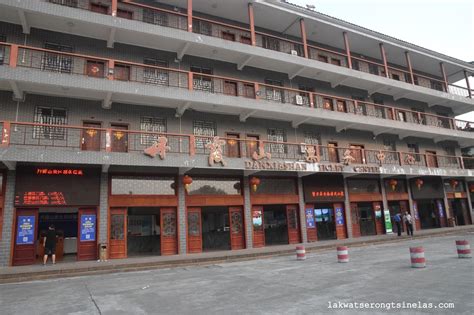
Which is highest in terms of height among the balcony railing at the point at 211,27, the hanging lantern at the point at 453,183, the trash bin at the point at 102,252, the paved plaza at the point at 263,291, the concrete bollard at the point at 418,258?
the balcony railing at the point at 211,27

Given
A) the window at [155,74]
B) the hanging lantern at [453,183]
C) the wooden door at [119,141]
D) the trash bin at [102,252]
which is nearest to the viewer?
the trash bin at [102,252]

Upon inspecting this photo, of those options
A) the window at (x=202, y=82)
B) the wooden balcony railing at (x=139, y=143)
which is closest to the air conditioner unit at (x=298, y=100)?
the wooden balcony railing at (x=139, y=143)

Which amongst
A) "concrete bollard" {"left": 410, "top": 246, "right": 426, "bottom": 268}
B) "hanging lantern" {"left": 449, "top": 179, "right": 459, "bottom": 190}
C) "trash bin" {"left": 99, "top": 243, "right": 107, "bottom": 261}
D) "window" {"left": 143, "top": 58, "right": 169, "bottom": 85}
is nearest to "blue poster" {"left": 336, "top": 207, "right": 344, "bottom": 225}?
"concrete bollard" {"left": 410, "top": 246, "right": 426, "bottom": 268}

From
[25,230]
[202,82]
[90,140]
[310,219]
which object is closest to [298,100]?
[202,82]

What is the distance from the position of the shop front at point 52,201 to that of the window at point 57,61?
475 centimetres

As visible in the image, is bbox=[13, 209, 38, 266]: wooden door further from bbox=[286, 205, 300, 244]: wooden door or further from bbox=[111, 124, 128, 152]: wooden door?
bbox=[286, 205, 300, 244]: wooden door

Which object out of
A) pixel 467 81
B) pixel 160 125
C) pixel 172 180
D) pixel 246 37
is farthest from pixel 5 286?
pixel 467 81

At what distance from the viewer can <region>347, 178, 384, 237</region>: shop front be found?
24016 mm

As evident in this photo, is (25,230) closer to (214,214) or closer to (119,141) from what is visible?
(119,141)

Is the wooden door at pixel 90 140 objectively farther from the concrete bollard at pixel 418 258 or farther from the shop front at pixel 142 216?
the concrete bollard at pixel 418 258

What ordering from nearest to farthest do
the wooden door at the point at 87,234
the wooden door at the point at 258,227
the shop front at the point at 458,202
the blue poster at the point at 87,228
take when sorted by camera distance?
the wooden door at the point at 87,234 → the blue poster at the point at 87,228 → the wooden door at the point at 258,227 → the shop front at the point at 458,202

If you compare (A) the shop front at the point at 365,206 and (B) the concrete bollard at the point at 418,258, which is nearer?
(B) the concrete bollard at the point at 418,258

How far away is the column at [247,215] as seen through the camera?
64.3 ft

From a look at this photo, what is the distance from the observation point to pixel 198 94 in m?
18.2
